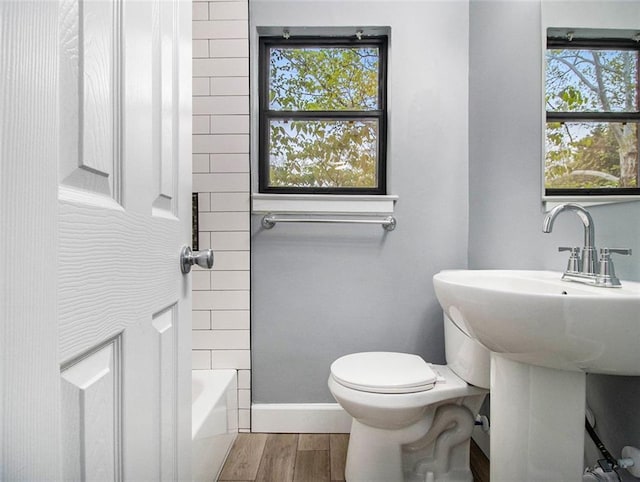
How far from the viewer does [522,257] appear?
145cm

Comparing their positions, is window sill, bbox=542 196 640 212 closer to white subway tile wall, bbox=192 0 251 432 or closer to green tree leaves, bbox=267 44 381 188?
green tree leaves, bbox=267 44 381 188

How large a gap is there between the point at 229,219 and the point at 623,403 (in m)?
1.53

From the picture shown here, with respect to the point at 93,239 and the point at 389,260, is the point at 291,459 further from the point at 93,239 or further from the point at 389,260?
the point at 93,239

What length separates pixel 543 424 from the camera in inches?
35.3

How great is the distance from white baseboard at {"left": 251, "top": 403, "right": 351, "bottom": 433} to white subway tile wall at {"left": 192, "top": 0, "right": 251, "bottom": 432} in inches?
2.4

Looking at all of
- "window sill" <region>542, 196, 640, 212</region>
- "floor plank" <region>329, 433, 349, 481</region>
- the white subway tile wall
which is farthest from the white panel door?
"window sill" <region>542, 196, 640, 212</region>

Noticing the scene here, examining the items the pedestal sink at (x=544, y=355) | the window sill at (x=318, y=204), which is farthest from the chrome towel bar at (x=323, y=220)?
the pedestal sink at (x=544, y=355)

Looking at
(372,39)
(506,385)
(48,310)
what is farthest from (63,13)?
(372,39)

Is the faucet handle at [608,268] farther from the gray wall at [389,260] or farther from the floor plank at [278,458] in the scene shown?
the floor plank at [278,458]

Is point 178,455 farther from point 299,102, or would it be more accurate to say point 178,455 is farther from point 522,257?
point 299,102

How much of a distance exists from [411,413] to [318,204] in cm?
94

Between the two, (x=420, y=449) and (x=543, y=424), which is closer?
(x=543, y=424)

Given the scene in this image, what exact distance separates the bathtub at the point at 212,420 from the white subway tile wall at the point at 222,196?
0.24 feet

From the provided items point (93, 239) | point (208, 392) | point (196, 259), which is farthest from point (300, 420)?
point (93, 239)
